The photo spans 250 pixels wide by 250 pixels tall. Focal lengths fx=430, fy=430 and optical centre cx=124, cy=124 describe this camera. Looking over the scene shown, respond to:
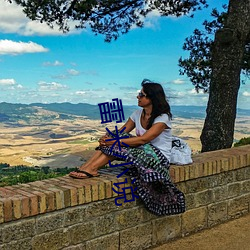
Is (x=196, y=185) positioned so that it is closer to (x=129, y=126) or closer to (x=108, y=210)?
(x=129, y=126)

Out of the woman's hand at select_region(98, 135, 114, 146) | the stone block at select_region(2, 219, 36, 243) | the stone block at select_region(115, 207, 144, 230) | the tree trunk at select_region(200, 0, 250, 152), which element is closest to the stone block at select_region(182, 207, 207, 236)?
the stone block at select_region(115, 207, 144, 230)

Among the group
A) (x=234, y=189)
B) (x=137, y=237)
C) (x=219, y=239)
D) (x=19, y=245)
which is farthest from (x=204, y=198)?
(x=19, y=245)

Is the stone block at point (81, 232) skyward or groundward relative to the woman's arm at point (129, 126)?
groundward

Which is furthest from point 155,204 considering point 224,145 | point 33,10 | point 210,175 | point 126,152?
point 33,10

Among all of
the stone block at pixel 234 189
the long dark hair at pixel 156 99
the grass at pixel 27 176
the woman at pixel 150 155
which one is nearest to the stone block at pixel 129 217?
the woman at pixel 150 155

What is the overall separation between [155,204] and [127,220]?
0.29m

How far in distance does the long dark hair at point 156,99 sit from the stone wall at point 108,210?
0.53 meters

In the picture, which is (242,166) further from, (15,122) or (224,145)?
(15,122)

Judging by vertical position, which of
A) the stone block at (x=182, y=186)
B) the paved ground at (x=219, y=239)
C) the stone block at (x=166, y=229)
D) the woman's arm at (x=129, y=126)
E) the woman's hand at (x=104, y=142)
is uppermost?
the woman's arm at (x=129, y=126)

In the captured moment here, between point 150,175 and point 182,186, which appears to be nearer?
point 150,175

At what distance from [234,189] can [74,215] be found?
206 cm

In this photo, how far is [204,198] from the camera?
13.7ft

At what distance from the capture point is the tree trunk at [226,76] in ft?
22.4

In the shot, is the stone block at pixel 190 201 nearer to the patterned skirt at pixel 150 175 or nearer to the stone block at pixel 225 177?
the patterned skirt at pixel 150 175
